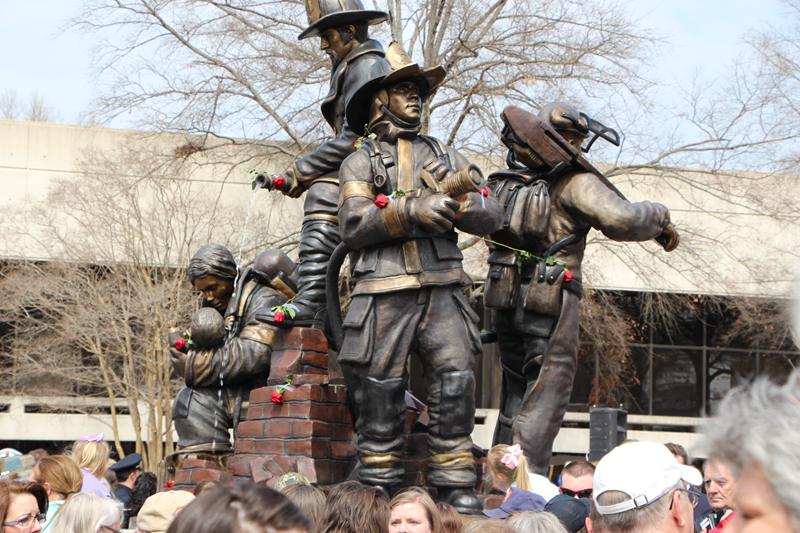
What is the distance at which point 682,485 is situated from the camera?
3605mm

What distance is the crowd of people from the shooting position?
201 centimetres

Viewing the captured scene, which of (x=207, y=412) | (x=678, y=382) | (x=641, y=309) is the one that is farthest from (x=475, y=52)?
(x=207, y=412)

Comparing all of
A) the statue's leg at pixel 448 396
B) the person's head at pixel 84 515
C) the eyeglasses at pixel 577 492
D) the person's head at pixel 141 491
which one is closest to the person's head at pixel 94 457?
the statue's leg at pixel 448 396

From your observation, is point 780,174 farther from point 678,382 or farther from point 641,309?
point 678,382

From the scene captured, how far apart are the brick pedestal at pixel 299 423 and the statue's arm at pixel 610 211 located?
1.81 m

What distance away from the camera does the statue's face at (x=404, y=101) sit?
7055 millimetres

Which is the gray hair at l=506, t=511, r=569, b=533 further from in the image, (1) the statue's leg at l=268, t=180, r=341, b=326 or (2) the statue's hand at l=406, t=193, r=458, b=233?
(1) the statue's leg at l=268, t=180, r=341, b=326

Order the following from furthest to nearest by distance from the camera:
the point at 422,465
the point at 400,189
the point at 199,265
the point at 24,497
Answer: the point at 199,265 < the point at 422,465 < the point at 400,189 < the point at 24,497

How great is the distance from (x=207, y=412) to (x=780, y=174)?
1503 centimetres

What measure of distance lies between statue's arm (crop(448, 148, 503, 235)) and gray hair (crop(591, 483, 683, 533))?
3.25m

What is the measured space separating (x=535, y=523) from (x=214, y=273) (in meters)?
5.11

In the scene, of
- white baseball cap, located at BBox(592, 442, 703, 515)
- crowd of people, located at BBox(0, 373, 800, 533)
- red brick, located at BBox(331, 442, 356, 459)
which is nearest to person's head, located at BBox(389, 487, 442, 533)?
Answer: crowd of people, located at BBox(0, 373, 800, 533)

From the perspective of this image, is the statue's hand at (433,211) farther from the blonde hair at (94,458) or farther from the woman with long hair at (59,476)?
the blonde hair at (94,458)

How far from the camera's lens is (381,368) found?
22.3ft
